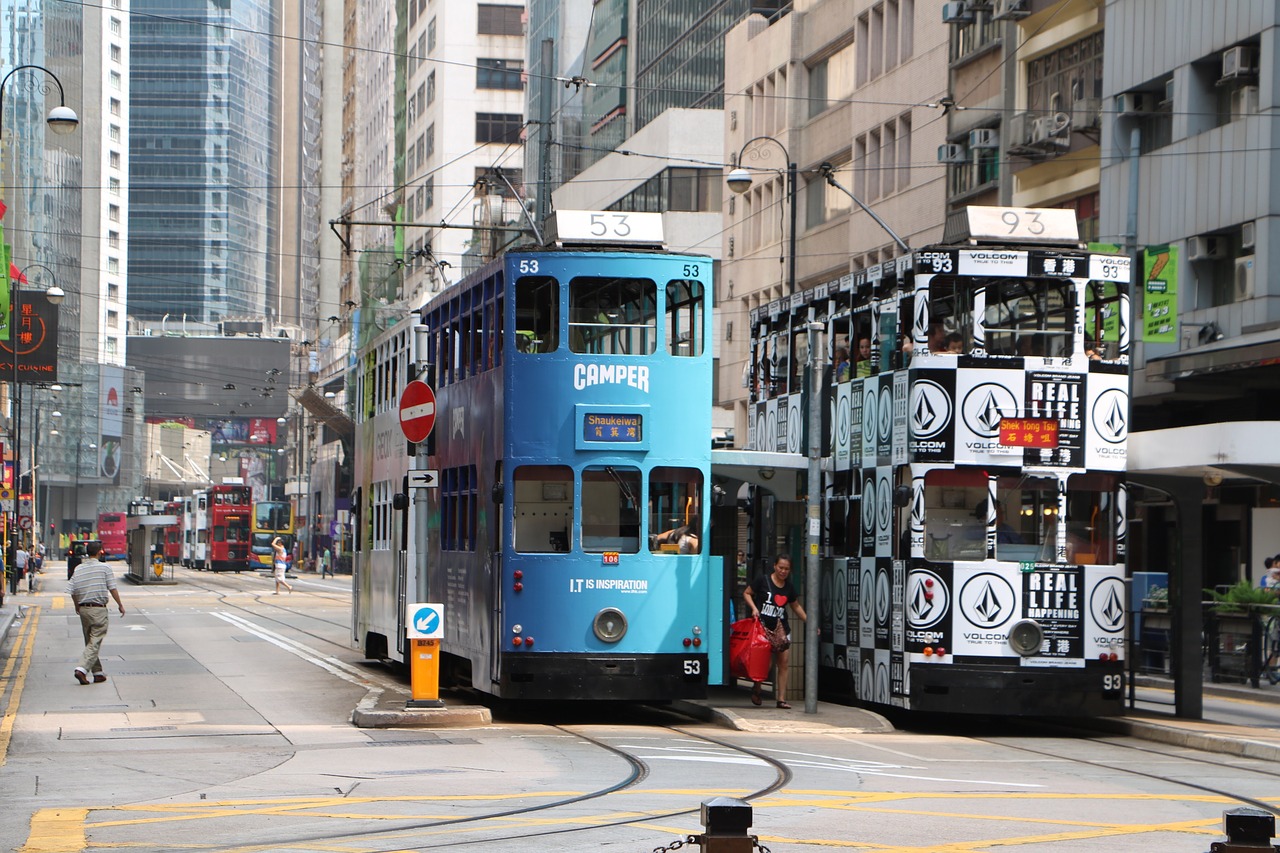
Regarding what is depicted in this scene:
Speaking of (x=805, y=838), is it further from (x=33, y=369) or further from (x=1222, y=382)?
(x=33, y=369)

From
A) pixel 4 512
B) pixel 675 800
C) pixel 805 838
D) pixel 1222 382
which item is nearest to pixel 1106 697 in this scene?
pixel 675 800

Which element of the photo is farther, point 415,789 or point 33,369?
point 33,369

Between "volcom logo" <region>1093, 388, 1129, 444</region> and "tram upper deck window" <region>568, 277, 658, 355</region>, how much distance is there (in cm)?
435

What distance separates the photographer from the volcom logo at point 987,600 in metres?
18.8

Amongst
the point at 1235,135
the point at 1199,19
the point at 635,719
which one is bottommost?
the point at 635,719

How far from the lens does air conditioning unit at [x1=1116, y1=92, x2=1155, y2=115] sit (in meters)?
35.8

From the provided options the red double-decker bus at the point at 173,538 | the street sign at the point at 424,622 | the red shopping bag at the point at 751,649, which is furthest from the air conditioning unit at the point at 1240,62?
the red double-decker bus at the point at 173,538

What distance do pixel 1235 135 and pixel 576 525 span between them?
57.6 ft

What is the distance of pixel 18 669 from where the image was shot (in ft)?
91.0

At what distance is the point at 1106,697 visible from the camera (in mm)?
18969

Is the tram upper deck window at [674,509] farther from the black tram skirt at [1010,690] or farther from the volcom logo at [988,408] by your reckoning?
the volcom logo at [988,408]

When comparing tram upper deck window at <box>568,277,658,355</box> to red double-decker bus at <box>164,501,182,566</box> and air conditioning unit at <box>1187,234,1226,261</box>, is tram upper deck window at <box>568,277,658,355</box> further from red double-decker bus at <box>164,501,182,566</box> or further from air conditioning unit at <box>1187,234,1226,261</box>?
red double-decker bus at <box>164,501,182,566</box>

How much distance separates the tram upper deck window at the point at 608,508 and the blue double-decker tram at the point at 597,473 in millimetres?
14

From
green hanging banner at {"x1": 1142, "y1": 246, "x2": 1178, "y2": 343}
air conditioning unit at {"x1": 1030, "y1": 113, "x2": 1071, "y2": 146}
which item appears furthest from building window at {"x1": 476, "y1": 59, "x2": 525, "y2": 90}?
green hanging banner at {"x1": 1142, "y1": 246, "x2": 1178, "y2": 343}
